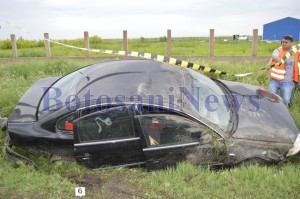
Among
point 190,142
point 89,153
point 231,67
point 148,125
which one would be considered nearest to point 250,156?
point 190,142

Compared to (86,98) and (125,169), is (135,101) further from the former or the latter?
(125,169)

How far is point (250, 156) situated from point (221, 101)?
825mm

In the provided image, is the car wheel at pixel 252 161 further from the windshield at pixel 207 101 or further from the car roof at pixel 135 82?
the car roof at pixel 135 82

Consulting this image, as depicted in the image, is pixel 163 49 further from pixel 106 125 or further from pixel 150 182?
pixel 150 182

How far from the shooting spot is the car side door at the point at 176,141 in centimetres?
378

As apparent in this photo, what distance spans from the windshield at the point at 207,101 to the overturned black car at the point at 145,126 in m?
0.02

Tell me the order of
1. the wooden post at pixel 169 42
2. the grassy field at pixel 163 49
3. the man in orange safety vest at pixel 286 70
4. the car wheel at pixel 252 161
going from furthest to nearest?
1. the grassy field at pixel 163 49
2. the wooden post at pixel 169 42
3. the man in orange safety vest at pixel 286 70
4. the car wheel at pixel 252 161

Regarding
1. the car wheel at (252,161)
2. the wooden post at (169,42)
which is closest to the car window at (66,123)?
the car wheel at (252,161)

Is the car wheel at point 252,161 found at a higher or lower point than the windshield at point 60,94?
lower

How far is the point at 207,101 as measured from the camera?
419cm

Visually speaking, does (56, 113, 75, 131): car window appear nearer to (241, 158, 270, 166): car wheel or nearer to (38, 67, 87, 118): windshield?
(38, 67, 87, 118): windshield

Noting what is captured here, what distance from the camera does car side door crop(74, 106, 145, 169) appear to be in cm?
379

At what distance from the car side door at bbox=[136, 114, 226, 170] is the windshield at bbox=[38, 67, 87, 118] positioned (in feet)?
3.40

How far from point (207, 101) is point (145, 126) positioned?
942 millimetres
